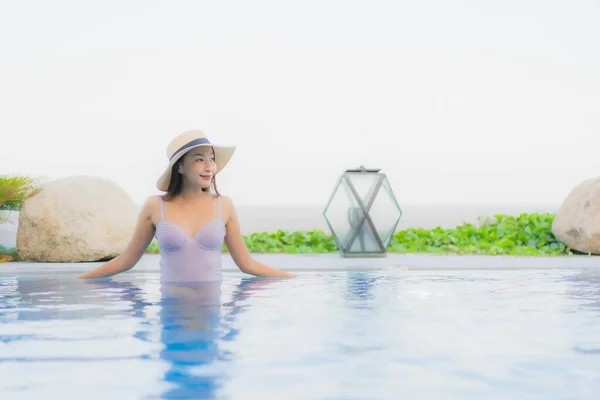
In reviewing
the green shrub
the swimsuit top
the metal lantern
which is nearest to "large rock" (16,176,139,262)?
the green shrub

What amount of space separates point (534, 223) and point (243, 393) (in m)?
13.5

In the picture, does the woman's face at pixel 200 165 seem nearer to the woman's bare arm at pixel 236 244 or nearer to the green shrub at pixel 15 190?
the woman's bare arm at pixel 236 244

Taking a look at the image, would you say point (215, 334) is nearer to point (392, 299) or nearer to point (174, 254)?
point (174, 254)

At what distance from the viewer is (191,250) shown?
7270mm

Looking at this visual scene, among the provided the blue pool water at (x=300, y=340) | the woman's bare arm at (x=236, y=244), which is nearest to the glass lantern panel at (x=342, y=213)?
the blue pool water at (x=300, y=340)

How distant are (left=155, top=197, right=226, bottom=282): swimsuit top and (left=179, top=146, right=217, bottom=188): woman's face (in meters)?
0.36

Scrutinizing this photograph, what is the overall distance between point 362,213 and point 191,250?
7015 millimetres

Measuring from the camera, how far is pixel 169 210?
7.18m

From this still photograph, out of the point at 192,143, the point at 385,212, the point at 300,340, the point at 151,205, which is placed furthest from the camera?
the point at 385,212

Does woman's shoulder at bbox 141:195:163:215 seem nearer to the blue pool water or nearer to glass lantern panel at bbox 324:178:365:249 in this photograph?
the blue pool water

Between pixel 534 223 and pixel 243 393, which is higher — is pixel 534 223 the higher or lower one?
the higher one

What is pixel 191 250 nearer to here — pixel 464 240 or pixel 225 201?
pixel 225 201

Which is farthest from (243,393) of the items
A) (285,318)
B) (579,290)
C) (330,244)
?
(330,244)

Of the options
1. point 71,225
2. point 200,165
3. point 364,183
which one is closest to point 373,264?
point 364,183
